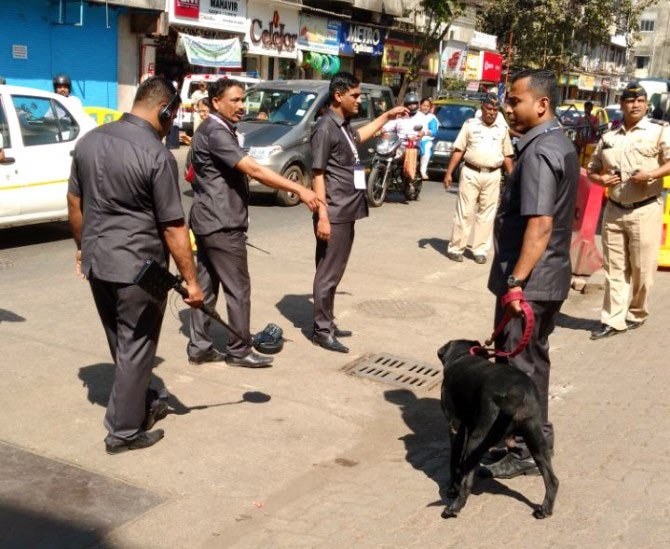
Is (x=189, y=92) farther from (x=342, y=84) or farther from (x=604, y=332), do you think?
(x=604, y=332)

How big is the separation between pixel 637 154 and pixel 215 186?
3501 millimetres

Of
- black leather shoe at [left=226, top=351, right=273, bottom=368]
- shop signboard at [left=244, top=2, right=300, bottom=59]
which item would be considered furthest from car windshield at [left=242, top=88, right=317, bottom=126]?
shop signboard at [left=244, top=2, right=300, bottom=59]

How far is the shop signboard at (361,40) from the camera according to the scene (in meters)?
33.7

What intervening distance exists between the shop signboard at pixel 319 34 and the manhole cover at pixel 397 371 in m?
26.0

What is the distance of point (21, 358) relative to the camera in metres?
5.94

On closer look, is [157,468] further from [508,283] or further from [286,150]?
[286,150]

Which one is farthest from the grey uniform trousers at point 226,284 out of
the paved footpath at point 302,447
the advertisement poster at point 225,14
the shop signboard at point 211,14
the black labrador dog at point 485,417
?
the advertisement poster at point 225,14

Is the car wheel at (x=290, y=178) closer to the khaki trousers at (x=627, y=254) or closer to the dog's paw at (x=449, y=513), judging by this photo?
the khaki trousers at (x=627, y=254)

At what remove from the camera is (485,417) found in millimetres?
3932

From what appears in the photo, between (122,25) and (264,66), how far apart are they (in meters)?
7.18

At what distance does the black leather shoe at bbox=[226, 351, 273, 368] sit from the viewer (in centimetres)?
610

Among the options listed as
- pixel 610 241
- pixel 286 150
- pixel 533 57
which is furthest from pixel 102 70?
pixel 533 57

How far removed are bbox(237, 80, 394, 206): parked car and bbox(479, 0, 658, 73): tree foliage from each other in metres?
29.7

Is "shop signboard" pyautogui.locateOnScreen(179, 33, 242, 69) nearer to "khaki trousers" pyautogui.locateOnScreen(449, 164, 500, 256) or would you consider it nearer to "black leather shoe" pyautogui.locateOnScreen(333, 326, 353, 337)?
"khaki trousers" pyautogui.locateOnScreen(449, 164, 500, 256)
